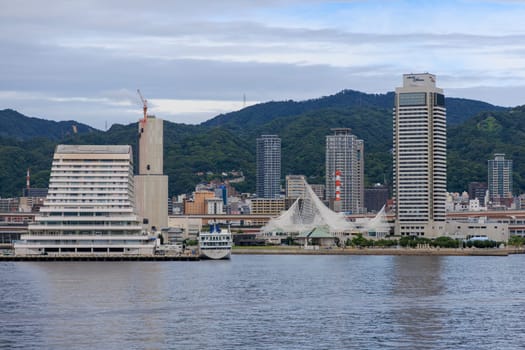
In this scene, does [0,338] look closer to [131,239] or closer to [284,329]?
[284,329]

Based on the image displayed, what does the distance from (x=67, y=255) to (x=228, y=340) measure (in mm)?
94944

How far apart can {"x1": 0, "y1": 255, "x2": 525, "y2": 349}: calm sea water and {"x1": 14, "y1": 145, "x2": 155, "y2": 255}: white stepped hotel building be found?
32.1 meters

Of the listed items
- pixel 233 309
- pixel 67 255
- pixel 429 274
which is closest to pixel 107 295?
pixel 233 309

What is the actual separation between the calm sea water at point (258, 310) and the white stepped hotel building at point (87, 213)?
105 feet

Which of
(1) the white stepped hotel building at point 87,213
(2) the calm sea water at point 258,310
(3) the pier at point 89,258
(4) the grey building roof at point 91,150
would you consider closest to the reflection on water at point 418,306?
(2) the calm sea water at point 258,310

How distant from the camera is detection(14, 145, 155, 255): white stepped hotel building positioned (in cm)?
16075

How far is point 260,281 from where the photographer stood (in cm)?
11206

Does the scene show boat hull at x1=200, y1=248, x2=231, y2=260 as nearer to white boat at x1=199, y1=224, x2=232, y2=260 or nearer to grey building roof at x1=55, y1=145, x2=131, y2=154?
white boat at x1=199, y1=224, x2=232, y2=260

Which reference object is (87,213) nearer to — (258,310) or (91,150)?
(91,150)

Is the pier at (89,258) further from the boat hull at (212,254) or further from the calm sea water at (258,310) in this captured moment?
the calm sea water at (258,310)

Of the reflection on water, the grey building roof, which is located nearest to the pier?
the grey building roof

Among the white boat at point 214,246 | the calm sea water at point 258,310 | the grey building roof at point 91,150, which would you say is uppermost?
the grey building roof at point 91,150

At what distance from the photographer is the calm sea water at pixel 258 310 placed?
217 ft

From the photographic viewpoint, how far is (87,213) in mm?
163000
